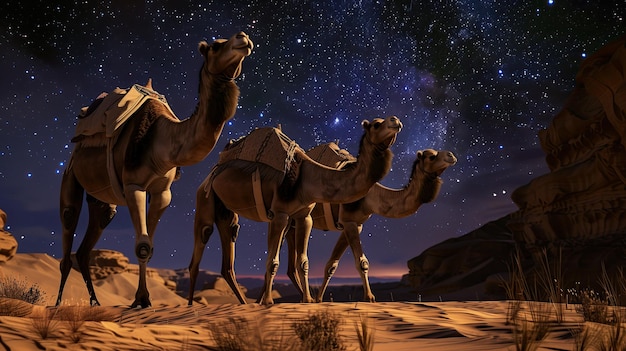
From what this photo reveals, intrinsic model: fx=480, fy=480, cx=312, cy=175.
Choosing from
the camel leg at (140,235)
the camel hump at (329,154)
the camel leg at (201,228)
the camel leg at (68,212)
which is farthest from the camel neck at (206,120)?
the camel hump at (329,154)

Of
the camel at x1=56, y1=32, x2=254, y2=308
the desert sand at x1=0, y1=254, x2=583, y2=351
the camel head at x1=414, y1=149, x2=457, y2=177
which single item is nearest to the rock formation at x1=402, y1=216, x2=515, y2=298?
A: the camel head at x1=414, y1=149, x2=457, y2=177

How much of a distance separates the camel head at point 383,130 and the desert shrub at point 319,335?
3.15m

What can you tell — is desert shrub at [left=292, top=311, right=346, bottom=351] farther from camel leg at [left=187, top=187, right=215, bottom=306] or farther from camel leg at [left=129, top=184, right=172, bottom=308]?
camel leg at [left=187, top=187, right=215, bottom=306]

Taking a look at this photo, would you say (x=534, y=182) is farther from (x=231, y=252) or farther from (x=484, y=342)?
(x=484, y=342)

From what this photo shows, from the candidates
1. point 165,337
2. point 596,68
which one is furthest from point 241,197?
point 596,68

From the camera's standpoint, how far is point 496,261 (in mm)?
24234

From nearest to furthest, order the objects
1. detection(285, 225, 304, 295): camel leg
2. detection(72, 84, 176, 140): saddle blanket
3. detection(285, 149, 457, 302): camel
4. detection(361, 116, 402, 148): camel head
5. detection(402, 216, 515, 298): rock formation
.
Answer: detection(361, 116, 402, 148): camel head
detection(72, 84, 176, 140): saddle blanket
detection(285, 149, 457, 302): camel
detection(285, 225, 304, 295): camel leg
detection(402, 216, 515, 298): rock formation

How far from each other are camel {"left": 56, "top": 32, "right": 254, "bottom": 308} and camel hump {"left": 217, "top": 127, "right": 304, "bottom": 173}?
142cm

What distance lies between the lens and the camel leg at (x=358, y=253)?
24.9 ft

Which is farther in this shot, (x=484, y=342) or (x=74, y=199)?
(x=74, y=199)

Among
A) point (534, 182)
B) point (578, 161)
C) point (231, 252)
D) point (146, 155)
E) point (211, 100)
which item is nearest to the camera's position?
point (211, 100)

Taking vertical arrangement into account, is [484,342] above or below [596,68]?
below

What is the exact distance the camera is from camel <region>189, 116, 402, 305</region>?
6238 mm

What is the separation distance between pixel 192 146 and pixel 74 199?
3147 mm
